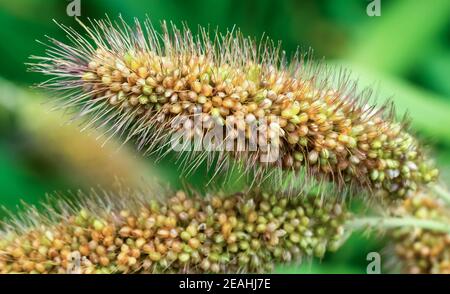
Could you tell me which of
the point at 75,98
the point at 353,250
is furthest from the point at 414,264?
the point at 75,98

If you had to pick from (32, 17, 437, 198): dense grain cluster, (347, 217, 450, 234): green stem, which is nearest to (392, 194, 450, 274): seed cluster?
(347, 217, 450, 234): green stem

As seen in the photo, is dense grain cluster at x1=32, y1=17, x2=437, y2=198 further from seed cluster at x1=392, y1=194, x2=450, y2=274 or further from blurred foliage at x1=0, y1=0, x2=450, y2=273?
blurred foliage at x1=0, y1=0, x2=450, y2=273

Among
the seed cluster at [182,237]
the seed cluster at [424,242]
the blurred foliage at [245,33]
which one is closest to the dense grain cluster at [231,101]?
the seed cluster at [182,237]

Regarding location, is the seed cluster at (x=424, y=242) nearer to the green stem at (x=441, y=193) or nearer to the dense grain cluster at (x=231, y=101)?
the green stem at (x=441, y=193)

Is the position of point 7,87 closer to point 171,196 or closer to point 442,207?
point 171,196

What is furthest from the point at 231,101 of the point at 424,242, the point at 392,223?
the point at 424,242

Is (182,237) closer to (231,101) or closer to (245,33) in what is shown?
(231,101)
